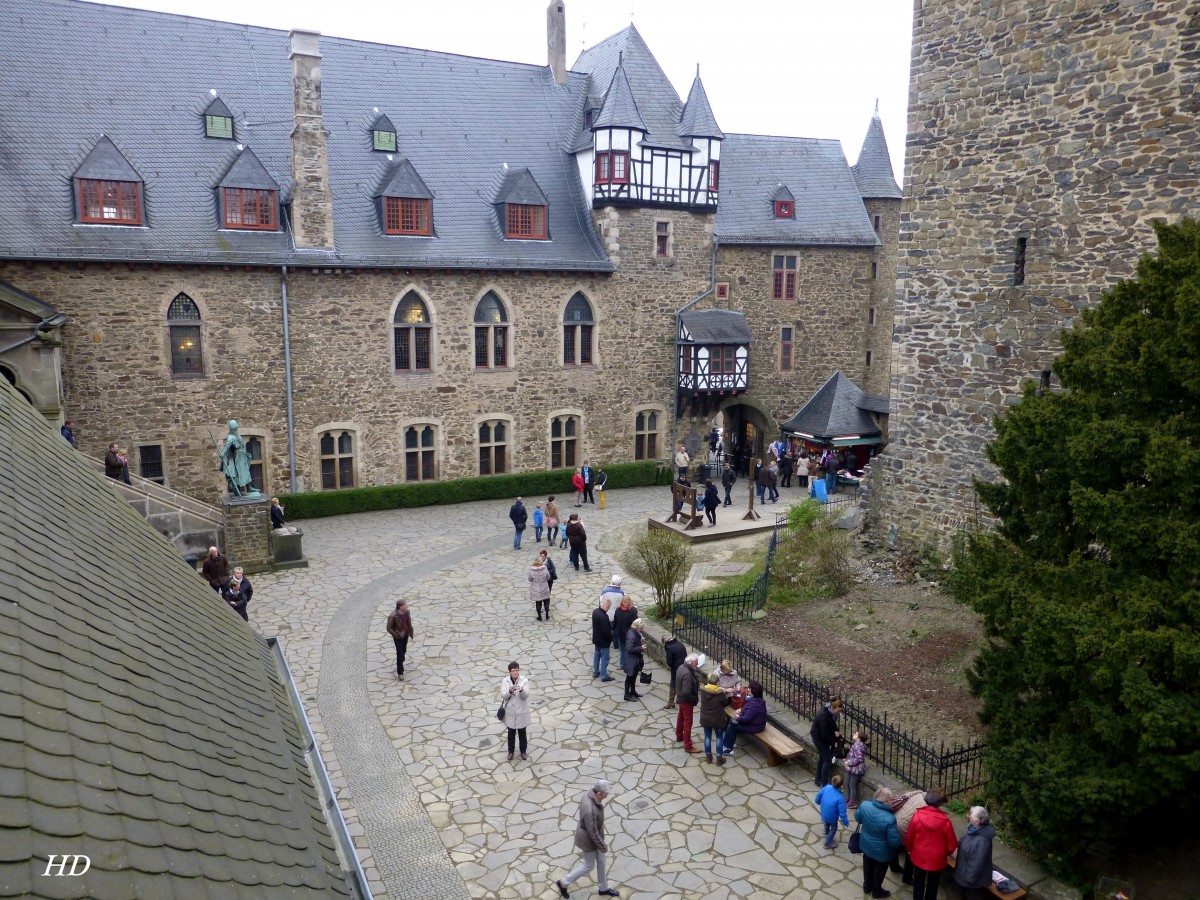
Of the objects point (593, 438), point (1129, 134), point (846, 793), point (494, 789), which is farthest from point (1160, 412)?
point (593, 438)

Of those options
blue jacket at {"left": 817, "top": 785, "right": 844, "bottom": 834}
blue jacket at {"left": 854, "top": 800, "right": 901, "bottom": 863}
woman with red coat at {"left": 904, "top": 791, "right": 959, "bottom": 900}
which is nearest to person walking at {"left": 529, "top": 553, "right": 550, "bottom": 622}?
blue jacket at {"left": 817, "top": 785, "right": 844, "bottom": 834}

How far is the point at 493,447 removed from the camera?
2747cm

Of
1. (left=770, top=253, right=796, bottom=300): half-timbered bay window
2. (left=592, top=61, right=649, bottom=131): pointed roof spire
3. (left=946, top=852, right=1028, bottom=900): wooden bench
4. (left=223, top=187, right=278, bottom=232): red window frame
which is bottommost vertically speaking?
(left=946, top=852, right=1028, bottom=900): wooden bench

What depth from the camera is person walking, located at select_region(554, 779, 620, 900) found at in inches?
347

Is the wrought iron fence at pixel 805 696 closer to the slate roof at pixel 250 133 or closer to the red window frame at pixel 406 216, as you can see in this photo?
the slate roof at pixel 250 133

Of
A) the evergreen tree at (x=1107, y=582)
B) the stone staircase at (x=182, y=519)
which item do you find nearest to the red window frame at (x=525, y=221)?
the stone staircase at (x=182, y=519)

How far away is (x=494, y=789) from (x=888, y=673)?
19.7 ft

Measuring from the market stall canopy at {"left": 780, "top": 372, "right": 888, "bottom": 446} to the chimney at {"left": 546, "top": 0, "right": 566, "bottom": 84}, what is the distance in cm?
1400

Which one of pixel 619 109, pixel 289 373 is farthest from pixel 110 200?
pixel 619 109

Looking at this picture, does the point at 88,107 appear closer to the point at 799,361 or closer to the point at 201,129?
the point at 201,129

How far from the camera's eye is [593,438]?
2900cm

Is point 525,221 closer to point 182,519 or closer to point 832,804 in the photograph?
point 182,519

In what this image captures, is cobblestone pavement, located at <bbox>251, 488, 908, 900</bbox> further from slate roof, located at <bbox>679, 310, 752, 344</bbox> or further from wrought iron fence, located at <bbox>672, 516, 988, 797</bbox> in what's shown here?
slate roof, located at <bbox>679, 310, 752, 344</bbox>

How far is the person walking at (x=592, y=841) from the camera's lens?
8.80 meters
